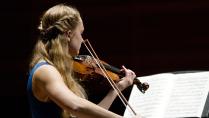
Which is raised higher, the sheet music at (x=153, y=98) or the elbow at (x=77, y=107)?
the elbow at (x=77, y=107)

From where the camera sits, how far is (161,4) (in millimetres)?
3350

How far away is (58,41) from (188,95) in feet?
1.69

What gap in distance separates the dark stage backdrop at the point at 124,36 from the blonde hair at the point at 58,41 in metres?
1.41

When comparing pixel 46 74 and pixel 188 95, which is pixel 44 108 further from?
pixel 188 95

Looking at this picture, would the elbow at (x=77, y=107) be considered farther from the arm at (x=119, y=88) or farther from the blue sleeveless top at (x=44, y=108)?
the arm at (x=119, y=88)

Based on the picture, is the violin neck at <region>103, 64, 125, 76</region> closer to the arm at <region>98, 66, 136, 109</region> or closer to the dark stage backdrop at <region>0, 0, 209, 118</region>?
the arm at <region>98, 66, 136, 109</region>

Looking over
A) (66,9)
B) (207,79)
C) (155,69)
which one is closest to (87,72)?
(66,9)

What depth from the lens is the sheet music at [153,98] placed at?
6.48ft

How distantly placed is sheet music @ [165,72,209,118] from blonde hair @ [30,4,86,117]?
0.38 metres

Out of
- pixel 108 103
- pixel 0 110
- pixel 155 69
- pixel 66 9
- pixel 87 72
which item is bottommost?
pixel 0 110

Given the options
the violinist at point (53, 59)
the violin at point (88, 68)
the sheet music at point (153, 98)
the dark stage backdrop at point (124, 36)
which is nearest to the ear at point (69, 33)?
the violinist at point (53, 59)

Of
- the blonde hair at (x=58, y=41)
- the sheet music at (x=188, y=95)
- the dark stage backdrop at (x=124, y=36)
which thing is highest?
the blonde hair at (x=58, y=41)

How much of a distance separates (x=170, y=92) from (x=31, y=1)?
1669 millimetres

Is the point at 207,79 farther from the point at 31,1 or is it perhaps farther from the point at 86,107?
the point at 31,1
